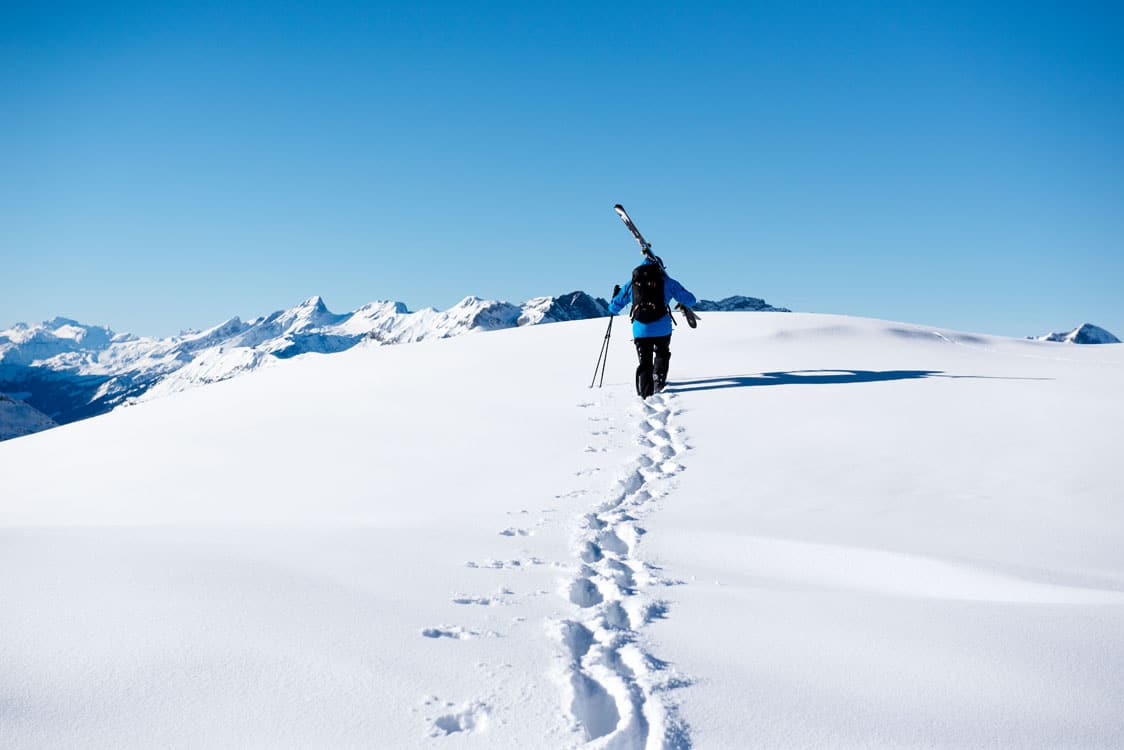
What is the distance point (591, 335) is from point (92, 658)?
18.3 metres

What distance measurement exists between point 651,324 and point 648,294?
24.2 inches

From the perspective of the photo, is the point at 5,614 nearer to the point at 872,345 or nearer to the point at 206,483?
the point at 206,483

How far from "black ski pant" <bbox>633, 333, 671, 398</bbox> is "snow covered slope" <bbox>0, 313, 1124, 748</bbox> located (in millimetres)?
1870

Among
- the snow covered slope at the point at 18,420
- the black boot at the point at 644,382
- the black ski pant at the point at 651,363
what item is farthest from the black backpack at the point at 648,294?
the snow covered slope at the point at 18,420

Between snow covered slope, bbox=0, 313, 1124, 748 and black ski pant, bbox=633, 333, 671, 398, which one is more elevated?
black ski pant, bbox=633, 333, 671, 398

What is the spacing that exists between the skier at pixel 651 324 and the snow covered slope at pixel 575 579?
6.71ft

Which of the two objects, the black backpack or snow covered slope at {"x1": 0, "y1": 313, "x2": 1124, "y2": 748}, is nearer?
snow covered slope at {"x1": 0, "y1": 313, "x2": 1124, "y2": 748}

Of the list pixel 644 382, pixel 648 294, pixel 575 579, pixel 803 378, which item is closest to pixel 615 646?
pixel 575 579

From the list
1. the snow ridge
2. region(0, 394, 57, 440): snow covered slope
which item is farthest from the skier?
region(0, 394, 57, 440): snow covered slope

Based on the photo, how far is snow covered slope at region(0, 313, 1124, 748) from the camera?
9.29ft

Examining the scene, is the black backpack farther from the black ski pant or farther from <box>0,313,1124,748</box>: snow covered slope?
<box>0,313,1124,748</box>: snow covered slope

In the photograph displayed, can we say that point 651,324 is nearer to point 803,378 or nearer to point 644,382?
point 644,382

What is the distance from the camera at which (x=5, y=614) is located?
331 cm

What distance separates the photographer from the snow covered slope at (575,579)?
283 centimetres
